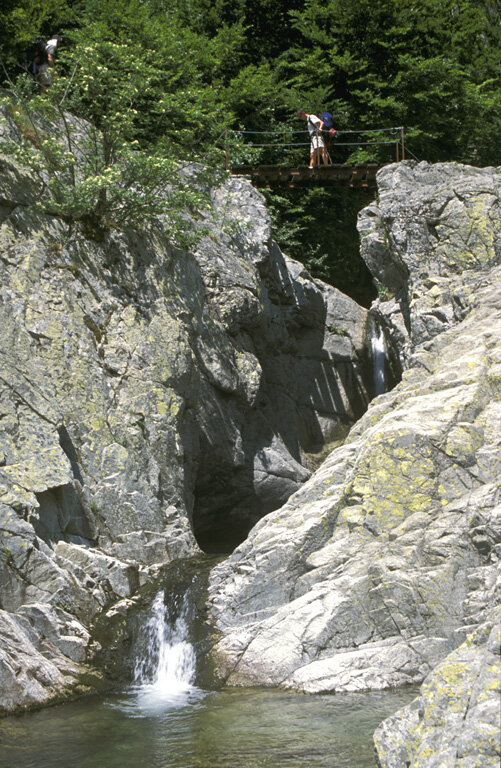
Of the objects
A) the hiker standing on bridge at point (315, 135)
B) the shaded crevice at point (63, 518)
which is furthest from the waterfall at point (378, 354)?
the shaded crevice at point (63, 518)

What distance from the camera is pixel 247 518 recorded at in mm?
23469

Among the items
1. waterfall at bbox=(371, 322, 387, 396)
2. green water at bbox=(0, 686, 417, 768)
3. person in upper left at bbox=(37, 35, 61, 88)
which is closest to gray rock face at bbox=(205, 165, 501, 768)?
green water at bbox=(0, 686, 417, 768)

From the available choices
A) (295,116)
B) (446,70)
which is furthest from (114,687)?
(446,70)

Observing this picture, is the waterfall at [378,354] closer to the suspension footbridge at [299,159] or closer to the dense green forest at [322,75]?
the dense green forest at [322,75]

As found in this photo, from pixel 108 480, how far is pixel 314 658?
6864 millimetres

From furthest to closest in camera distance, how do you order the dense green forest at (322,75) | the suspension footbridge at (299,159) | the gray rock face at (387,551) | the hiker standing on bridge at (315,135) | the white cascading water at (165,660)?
1. the dense green forest at (322,75)
2. the hiker standing on bridge at (315,135)
3. the suspension footbridge at (299,159)
4. the white cascading water at (165,660)
5. the gray rock face at (387,551)

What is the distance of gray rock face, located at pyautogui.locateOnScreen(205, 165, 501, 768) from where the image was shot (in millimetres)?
11992

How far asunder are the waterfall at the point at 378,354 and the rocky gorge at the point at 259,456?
82.5 inches

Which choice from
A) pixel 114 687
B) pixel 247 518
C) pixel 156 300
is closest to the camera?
pixel 114 687

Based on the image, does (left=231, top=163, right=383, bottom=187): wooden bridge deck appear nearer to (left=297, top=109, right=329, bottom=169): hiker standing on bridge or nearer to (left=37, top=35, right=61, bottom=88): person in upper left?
(left=297, top=109, right=329, bottom=169): hiker standing on bridge

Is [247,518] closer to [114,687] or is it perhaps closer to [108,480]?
[108,480]

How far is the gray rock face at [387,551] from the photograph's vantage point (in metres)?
12.0

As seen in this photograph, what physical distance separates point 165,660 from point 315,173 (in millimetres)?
18219

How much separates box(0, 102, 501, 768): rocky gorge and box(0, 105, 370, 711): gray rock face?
0.05m
